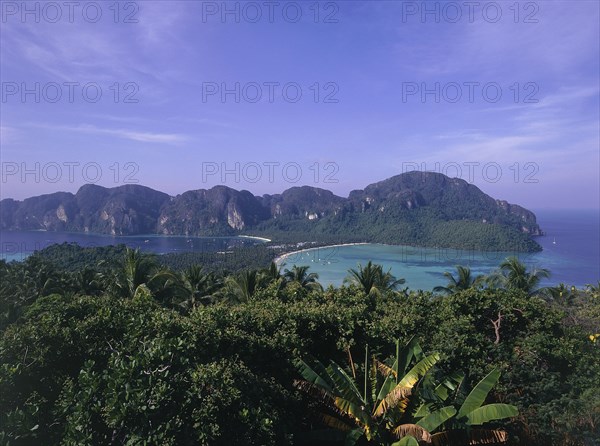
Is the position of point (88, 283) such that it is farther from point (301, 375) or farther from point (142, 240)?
point (142, 240)

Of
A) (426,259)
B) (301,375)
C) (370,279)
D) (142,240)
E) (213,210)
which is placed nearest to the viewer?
(301,375)

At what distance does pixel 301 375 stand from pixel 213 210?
152m

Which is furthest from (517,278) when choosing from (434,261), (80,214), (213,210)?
(80,214)

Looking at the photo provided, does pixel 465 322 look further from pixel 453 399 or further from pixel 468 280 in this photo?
pixel 468 280

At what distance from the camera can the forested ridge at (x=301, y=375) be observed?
3.79 metres

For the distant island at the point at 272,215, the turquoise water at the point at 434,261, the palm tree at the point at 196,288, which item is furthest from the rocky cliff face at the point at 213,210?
the palm tree at the point at 196,288

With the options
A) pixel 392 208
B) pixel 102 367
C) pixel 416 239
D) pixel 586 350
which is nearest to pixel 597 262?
pixel 416 239

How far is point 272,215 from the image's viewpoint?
17138 centimetres

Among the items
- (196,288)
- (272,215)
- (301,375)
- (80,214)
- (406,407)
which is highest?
(80,214)

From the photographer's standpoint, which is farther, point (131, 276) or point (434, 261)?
point (434, 261)

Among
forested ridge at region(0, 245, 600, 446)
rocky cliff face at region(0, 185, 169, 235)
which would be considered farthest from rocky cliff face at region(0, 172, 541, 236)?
forested ridge at region(0, 245, 600, 446)

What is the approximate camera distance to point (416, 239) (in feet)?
389

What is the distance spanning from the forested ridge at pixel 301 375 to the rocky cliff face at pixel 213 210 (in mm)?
134753

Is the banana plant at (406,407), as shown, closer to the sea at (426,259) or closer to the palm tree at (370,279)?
the palm tree at (370,279)
